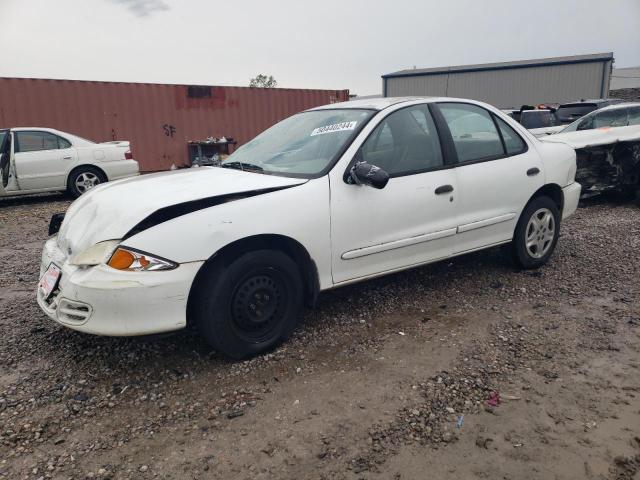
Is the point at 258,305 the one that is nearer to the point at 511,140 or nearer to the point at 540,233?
the point at 511,140

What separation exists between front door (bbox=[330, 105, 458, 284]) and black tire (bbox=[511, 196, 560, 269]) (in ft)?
2.96

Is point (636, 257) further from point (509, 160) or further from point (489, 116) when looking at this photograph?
point (489, 116)

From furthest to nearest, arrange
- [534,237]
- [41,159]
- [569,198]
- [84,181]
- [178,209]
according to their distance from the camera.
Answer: [84,181] → [41,159] → [569,198] → [534,237] → [178,209]

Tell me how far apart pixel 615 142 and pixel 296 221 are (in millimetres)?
5634

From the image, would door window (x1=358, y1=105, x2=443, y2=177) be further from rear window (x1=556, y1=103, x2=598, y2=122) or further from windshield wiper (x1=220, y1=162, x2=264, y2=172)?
rear window (x1=556, y1=103, x2=598, y2=122)

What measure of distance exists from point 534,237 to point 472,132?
1178 mm

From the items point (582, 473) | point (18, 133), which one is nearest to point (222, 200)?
point (582, 473)

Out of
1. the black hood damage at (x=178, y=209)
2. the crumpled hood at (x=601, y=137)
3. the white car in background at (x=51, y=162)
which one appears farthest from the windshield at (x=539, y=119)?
the black hood damage at (x=178, y=209)

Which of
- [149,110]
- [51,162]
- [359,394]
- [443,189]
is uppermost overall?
[149,110]

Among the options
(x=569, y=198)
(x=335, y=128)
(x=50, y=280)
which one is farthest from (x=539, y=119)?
(x=50, y=280)

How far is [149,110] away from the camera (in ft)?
45.9

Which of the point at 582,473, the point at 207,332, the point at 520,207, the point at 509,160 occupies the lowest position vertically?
the point at 582,473

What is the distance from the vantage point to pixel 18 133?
876cm

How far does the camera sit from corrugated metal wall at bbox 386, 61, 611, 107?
86.3 feet
